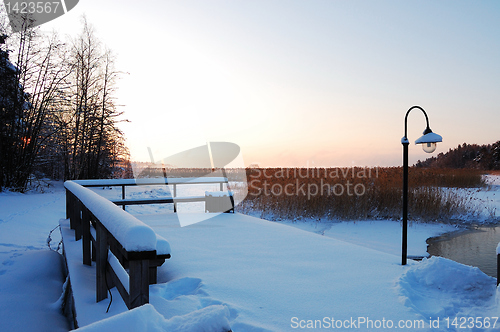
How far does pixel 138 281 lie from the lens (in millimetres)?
1390

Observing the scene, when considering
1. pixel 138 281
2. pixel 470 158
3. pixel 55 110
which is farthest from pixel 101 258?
pixel 470 158

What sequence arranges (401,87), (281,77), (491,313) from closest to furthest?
(491,313), (401,87), (281,77)

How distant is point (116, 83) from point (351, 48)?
1300 centimetres

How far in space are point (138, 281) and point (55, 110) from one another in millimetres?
14521

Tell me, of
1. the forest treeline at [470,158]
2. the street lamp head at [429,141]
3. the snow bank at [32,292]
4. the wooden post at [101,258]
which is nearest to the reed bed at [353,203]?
the street lamp head at [429,141]

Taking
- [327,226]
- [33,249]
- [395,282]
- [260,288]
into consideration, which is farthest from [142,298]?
[327,226]

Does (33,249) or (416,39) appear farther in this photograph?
(416,39)

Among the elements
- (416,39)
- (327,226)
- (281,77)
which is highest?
(416,39)

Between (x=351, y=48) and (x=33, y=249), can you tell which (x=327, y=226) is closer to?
(x=351, y=48)

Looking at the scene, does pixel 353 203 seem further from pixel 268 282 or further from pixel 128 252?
pixel 128 252

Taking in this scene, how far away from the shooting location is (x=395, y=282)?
284 centimetres

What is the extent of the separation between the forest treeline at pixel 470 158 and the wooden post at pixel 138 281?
130 feet

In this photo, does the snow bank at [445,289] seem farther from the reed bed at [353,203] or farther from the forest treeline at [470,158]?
the forest treeline at [470,158]

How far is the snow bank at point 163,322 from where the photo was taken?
0.87 metres
